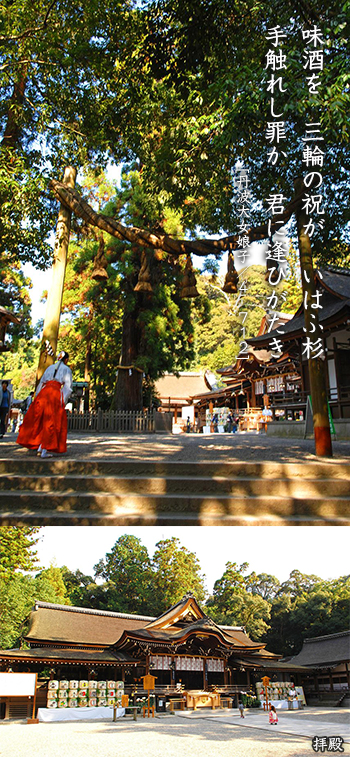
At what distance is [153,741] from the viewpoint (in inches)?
277

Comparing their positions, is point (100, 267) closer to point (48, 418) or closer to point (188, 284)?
point (188, 284)

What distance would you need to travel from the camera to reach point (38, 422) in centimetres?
609

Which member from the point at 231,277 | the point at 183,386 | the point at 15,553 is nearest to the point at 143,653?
the point at 15,553

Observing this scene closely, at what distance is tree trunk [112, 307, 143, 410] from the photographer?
54.9 ft

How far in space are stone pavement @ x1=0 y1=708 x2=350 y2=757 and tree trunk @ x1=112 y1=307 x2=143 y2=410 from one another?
31.4 feet

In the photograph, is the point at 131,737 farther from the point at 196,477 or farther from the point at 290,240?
the point at 290,240

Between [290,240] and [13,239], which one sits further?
[290,240]

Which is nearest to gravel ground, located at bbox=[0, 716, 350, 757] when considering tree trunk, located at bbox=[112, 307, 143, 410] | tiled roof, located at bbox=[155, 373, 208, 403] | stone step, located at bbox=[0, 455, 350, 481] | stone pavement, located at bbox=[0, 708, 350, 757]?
stone pavement, located at bbox=[0, 708, 350, 757]

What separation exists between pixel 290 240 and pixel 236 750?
880 cm

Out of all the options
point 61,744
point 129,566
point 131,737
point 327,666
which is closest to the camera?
point 61,744

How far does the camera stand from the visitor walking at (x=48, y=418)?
595cm

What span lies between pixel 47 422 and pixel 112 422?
31.1 feet

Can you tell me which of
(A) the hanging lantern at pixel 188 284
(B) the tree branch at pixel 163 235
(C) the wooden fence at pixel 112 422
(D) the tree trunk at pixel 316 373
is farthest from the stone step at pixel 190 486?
(C) the wooden fence at pixel 112 422

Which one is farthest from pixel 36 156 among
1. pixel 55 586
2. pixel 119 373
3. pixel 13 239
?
pixel 55 586
